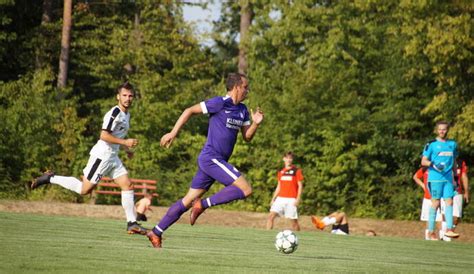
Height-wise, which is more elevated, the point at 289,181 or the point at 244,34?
the point at 244,34

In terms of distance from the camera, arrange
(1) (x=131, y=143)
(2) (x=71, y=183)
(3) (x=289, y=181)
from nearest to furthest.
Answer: (1) (x=131, y=143) < (2) (x=71, y=183) < (3) (x=289, y=181)

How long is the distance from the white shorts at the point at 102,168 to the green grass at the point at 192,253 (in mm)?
830

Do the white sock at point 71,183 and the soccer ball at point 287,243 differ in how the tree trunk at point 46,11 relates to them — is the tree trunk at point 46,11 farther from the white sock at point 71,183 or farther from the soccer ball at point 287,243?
the soccer ball at point 287,243

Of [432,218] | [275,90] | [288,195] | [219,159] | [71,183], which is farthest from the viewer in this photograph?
[275,90]

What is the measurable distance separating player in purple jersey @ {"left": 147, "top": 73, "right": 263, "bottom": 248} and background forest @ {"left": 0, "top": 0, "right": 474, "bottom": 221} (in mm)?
16258

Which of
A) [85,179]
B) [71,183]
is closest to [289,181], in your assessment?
[71,183]

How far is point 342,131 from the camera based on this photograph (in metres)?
31.0

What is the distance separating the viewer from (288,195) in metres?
23.0

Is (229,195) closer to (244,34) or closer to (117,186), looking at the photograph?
(117,186)

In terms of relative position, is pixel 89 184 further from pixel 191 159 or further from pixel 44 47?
pixel 44 47

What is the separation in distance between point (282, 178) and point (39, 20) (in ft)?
69.8

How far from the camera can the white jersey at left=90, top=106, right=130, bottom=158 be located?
13938mm

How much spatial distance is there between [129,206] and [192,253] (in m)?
3.27

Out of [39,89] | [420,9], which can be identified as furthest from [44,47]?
[420,9]
